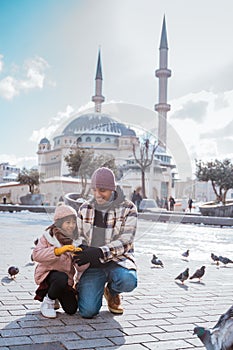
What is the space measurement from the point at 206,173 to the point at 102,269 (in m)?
38.2

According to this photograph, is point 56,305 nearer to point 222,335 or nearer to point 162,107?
point 222,335

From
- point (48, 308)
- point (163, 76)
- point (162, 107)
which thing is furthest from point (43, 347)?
point (163, 76)

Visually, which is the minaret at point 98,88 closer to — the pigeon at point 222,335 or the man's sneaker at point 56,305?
the man's sneaker at point 56,305

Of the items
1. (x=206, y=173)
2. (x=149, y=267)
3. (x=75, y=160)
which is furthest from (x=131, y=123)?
(x=206, y=173)

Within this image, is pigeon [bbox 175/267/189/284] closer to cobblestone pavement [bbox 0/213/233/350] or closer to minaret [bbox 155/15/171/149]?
cobblestone pavement [bbox 0/213/233/350]

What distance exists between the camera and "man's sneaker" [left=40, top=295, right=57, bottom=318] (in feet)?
10.6

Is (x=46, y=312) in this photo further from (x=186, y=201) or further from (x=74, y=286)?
(x=186, y=201)

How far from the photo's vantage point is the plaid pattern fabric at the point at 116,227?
3.32 meters

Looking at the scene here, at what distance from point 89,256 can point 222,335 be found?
1445 millimetres

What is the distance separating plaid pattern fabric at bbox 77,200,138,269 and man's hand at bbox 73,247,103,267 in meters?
0.12

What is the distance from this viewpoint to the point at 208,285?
492cm

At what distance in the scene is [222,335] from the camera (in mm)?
1878

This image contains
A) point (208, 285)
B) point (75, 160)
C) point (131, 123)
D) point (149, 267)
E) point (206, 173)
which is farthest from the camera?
point (206, 173)

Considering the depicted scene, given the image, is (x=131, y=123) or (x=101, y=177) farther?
(x=131, y=123)
